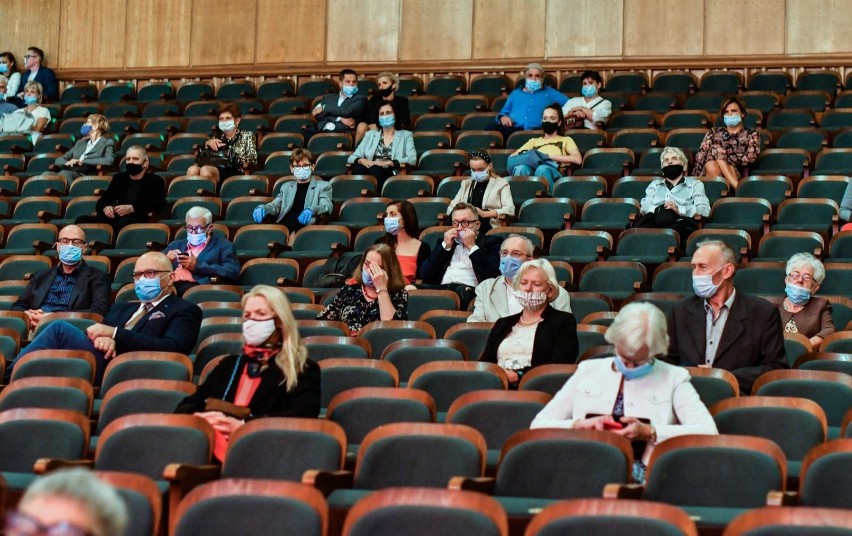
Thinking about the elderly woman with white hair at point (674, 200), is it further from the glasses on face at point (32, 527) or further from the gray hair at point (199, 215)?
the glasses on face at point (32, 527)

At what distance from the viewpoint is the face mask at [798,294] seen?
15.5 feet

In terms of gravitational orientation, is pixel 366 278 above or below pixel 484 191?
below

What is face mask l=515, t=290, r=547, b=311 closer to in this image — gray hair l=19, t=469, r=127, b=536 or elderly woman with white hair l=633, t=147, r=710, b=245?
elderly woman with white hair l=633, t=147, r=710, b=245

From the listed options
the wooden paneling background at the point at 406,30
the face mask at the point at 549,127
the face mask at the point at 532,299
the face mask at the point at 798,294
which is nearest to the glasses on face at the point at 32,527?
the face mask at the point at 532,299

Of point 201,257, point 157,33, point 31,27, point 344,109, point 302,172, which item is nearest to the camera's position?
point 201,257

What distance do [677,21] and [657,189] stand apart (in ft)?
12.1

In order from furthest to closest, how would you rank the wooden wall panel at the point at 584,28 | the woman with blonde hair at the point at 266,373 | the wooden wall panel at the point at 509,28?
the wooden wall panel at the point at 509,28, the wooden wall panel at the point at 584,28, the woman with blonde hair at the point at 266,373

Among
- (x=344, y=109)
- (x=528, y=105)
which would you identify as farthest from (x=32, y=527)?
(x=344, y=109)

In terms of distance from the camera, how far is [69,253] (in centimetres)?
564

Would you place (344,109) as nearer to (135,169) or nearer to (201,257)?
(135,169)

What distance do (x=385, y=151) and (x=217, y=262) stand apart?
202cm

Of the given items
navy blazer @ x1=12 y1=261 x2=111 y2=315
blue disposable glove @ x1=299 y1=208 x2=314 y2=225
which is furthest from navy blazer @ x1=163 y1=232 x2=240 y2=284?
blue disposable glove @ x1=299 y1=208 x2=314 y2=225

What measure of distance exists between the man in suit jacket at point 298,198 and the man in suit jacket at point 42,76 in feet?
14.4

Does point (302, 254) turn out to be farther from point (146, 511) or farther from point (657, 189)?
point (146, 511)
